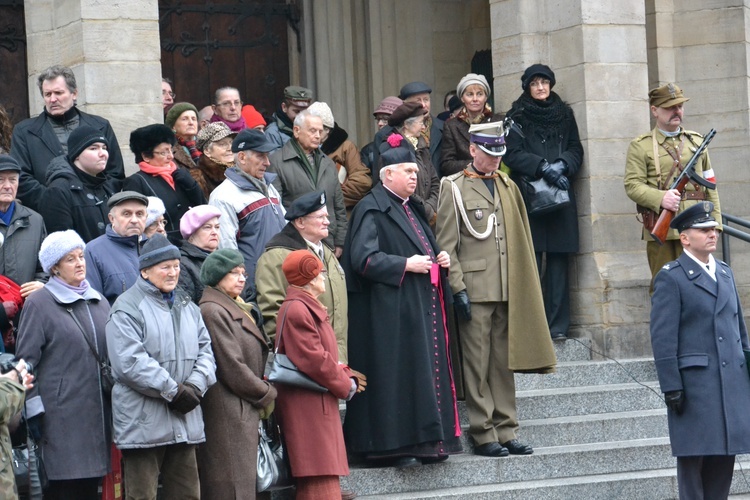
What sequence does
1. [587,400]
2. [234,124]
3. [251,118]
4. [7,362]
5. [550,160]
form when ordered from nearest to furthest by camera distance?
[7,362] → [587,400] → [234,124] → [251,118] → [550,160]

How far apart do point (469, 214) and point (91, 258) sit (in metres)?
2.62

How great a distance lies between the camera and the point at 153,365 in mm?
7367

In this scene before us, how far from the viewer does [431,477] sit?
899cm

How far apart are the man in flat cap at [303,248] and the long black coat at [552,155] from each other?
8.64 ft

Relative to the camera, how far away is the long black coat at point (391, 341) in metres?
8.85

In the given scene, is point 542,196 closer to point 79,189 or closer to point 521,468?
point 521,468

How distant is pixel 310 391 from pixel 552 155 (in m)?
3.68

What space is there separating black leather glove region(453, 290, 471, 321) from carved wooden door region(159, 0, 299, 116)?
4352mm

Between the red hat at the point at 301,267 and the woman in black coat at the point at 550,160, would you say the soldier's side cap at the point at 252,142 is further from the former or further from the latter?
the woman in black coat at the point at 550,160

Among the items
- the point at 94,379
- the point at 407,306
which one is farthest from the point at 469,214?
the point at 94,379

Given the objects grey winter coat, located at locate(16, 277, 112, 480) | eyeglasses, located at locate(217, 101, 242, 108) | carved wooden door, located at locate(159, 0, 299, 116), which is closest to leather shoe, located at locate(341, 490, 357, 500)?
grey winter coat, located at locate(16, 277, 112, 480)

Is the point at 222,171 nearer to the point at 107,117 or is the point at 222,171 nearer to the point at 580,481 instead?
the point at 107,117

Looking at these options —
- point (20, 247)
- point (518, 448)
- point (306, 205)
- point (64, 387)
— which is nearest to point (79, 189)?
point (20, 247)

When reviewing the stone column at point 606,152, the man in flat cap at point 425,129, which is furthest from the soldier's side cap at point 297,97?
the stone column at point 606,152
